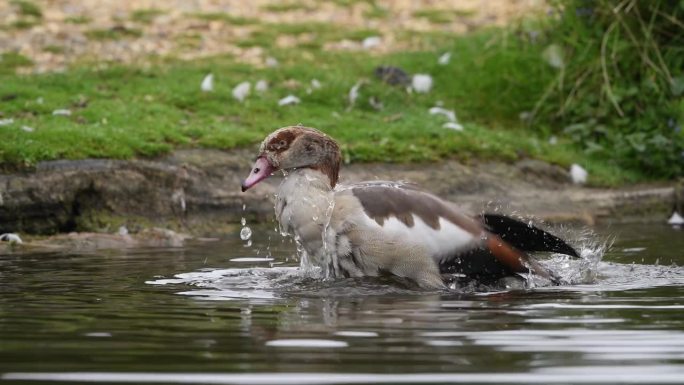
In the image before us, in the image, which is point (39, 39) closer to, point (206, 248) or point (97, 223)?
point (97, 223)

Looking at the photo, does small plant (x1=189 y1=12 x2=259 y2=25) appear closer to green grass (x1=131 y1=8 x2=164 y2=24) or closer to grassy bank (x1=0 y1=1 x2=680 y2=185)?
green grass (x1=131 y1=8 x2=164 y2=24)

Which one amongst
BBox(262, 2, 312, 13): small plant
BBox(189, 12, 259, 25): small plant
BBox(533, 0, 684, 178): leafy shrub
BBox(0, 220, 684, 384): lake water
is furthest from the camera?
BBox(262, 2, 312, 13): small plant

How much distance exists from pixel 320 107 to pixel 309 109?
0.14m

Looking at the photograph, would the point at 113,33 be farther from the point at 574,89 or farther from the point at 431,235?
the point at 431,235

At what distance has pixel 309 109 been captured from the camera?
1140 cm

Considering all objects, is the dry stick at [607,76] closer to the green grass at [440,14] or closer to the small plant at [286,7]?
the green grass at [440,14]

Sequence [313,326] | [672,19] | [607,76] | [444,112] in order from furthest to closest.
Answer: [444,112]
[607,76]
[672,19]
[313,326]

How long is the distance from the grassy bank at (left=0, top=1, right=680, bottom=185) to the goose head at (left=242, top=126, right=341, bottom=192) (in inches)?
99.8

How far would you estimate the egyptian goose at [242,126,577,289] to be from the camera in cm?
674

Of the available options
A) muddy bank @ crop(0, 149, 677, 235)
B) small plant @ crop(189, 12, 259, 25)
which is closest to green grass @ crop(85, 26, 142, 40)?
small plant @ crop(189, 12, 259, 25)

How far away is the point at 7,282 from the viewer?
22.5 ft

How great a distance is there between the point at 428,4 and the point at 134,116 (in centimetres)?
708

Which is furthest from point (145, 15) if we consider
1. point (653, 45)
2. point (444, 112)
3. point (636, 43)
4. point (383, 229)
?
point (383, 229)

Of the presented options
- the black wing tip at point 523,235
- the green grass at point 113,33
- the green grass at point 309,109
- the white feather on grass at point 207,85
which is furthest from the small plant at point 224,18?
the black wing tip at point 523,235
